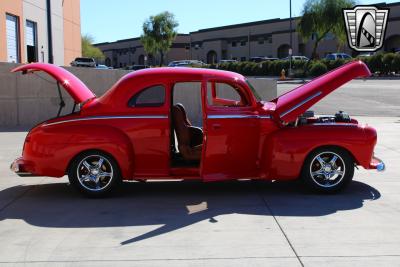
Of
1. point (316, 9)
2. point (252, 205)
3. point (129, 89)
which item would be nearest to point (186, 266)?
point (252, 205)

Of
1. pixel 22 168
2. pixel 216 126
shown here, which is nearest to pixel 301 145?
pixel 216 126

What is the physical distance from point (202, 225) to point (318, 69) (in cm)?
4493

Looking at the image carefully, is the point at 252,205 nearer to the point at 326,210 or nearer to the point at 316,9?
the point at 326,210

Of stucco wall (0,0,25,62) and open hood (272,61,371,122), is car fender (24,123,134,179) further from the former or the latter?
stucco wall (0,0,25,62)

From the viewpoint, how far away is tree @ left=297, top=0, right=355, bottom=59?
5366 cm

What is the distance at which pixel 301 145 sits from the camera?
→ 7215 millimetres

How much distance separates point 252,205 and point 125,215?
163 centimetres

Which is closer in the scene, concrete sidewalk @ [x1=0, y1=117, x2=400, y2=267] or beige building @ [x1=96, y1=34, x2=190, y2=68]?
concrete sidewalk @ [x1=0, y1=117, x2=400, y2=267]

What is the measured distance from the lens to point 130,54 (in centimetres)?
11119

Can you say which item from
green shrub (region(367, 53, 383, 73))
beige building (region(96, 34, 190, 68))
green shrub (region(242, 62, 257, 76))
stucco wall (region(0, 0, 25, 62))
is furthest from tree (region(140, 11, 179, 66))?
stucco wall (region(0, 0, 25, 62))

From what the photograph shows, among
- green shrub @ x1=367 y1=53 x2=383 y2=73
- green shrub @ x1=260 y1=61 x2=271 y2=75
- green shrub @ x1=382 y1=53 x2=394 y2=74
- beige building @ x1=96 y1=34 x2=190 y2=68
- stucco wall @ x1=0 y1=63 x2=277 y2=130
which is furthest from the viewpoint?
beige building @ x1=96 y1=34 x2=190 y2=68

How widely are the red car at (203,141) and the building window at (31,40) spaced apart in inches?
1047

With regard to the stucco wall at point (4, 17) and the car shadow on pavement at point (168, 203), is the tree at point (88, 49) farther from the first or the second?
the car shadow on pavement at point (168, 203)

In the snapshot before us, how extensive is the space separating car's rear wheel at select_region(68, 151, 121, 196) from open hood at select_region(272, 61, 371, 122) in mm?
2359
